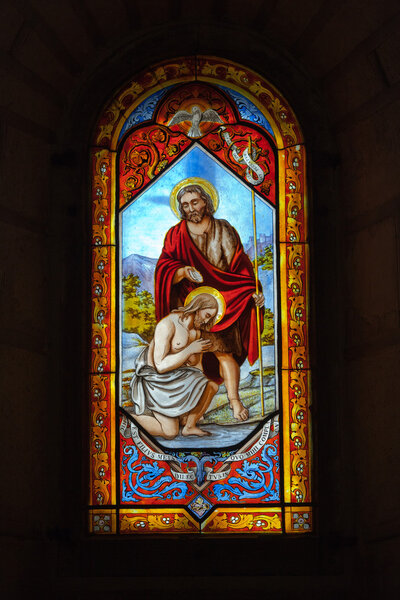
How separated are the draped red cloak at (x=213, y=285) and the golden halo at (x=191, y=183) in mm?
130

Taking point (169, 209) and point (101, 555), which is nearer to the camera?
point (101, 555)

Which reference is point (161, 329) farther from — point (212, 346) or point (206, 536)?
point (206, 536)

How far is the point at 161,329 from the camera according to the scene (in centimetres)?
501

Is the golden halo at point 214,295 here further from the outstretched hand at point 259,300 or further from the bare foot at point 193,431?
the bare foot at point 193,431

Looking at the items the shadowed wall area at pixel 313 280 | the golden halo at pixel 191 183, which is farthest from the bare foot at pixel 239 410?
the golden halo at pixel 191 183

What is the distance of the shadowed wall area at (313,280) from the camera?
4.66 metres

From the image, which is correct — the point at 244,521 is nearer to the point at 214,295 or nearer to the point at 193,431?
the point at 193,431

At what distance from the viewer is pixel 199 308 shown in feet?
16.5

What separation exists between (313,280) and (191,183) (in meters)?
0.79

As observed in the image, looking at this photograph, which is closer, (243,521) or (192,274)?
(243,521)

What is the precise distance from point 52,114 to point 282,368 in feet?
5.57

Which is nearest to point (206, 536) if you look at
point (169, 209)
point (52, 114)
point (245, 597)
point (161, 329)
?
point (245, 597)

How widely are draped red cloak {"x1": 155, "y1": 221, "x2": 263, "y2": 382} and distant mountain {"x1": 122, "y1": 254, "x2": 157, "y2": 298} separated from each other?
0.03 m

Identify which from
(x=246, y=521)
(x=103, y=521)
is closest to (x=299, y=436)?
(x=246, y=521)
